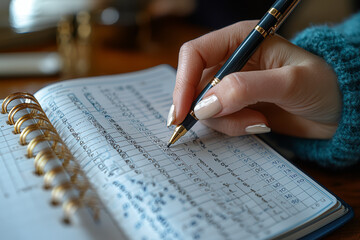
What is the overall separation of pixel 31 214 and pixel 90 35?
0.55 m

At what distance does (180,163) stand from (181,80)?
127mm

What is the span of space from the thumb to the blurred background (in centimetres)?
38

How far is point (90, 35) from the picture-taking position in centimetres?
78

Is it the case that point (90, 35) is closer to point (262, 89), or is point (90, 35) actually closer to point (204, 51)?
point (204, 51)

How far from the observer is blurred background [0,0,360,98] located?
718 mm

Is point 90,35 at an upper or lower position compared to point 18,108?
upper

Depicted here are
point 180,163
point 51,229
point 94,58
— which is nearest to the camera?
point 51,229

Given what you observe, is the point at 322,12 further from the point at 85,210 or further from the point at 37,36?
the point at 85,210

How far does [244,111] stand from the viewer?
49 centimetres

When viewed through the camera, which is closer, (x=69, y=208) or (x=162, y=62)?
(x=69, y=208)

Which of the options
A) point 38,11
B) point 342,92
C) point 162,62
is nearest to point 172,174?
point 342,92

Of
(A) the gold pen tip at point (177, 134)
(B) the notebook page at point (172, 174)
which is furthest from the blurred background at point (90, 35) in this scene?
(A) the gold pen tip at point (177, 134)

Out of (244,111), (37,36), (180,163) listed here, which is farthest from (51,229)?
(37,36)

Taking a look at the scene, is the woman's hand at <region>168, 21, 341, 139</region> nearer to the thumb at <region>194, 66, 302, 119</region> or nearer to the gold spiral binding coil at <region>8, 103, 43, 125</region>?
the thumb at <region>194, 66, 302, 119</region>
